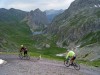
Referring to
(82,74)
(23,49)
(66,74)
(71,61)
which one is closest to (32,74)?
(66,74)

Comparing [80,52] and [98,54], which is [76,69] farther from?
[80,52]

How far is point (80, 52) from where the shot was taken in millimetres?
161750

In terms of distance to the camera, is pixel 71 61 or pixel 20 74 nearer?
pixel 20 74

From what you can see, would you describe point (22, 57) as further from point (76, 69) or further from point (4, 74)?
point (4, 74)

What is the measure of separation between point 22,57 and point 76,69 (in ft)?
85.8

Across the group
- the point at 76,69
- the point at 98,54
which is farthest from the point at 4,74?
the point at 98,54

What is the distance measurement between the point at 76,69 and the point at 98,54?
6945 centimetres

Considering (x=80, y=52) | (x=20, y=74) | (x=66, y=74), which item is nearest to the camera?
(x=20, y=74)

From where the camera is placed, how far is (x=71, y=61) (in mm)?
61281

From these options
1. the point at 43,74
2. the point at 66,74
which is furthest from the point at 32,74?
the point at 66,74

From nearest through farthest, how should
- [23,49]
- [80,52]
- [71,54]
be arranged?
[71,54], [23,49], [80,52]

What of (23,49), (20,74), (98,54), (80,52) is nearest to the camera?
(20,74)

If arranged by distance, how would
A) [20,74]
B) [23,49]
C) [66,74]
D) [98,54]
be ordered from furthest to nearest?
[98,54] → [23,49] → [66,74] → [20,74]

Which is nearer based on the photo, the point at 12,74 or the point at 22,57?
the point at 12,74
